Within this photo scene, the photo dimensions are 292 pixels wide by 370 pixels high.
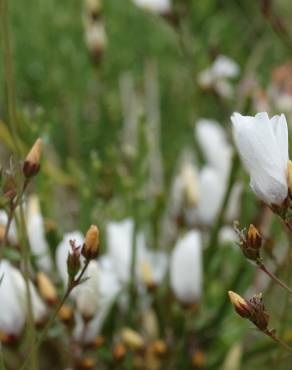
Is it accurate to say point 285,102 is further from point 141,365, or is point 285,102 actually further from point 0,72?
point 0,72

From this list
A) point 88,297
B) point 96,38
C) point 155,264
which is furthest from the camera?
point 96,38

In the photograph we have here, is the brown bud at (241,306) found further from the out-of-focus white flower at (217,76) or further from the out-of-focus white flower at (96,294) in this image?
the out-of-focus white flower at (217,76)

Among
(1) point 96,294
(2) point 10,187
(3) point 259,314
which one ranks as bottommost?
(1) point 96,294

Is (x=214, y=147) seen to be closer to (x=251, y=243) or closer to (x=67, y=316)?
(x=67, y=316)

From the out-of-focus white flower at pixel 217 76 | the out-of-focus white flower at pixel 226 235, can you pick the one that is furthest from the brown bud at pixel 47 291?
the out-of-focus white flower at pixel 217 76

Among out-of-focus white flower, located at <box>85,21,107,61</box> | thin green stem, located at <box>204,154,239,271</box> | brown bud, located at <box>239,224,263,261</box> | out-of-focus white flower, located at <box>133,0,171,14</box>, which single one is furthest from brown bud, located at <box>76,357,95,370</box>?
out-of-focus white flower, located at <box>133,0,171,14</box>

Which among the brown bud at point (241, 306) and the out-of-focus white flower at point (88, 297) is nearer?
the brown bud at point (241, 306)

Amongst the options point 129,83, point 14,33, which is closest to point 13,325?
point 129,83

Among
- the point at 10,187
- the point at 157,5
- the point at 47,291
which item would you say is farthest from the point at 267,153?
the point at 157,5
